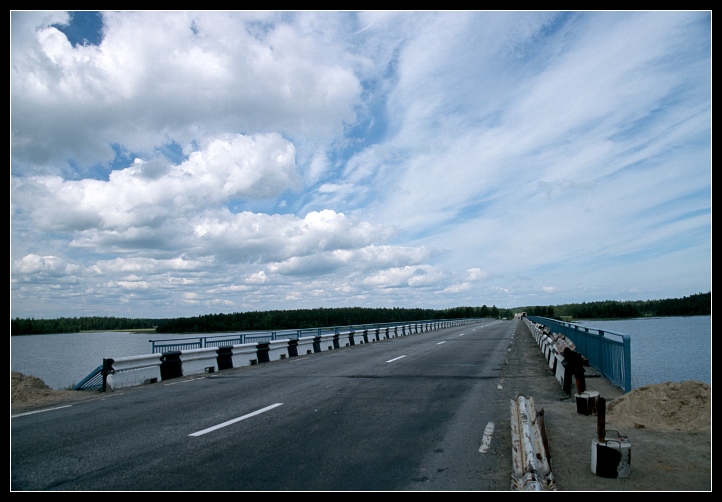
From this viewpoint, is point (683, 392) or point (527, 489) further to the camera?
point (683, 392)

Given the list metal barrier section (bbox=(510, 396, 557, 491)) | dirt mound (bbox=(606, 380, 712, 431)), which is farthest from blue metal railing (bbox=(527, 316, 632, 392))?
metal barrier section (bbox=(510, 396, 557, 491))

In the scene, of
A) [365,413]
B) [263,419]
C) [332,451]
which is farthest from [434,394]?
[332,451]

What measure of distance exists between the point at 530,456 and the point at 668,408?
4.35 meters

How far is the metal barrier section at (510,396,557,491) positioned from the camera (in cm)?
479

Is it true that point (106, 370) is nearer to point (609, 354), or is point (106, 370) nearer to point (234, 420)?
point (234, 420)

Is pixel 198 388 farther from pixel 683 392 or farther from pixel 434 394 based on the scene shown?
pixel 683 392

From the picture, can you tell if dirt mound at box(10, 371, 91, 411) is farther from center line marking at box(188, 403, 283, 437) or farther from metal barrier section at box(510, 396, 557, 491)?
metal barrier section at box(510, 396, 557, 491)

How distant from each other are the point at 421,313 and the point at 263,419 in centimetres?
15499

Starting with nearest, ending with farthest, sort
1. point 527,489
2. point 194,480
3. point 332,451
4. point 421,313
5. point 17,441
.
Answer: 1. point 527,489
2. point 194,480
3. point 332,451
4. point 17,441
5. point 421,313

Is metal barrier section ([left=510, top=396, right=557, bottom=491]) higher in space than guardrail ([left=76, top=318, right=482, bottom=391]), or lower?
higher

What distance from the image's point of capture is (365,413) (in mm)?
8859

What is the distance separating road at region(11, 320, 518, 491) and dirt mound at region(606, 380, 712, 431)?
1956mm

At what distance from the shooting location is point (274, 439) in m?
7.02

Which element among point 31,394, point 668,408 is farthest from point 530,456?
point 31,394
